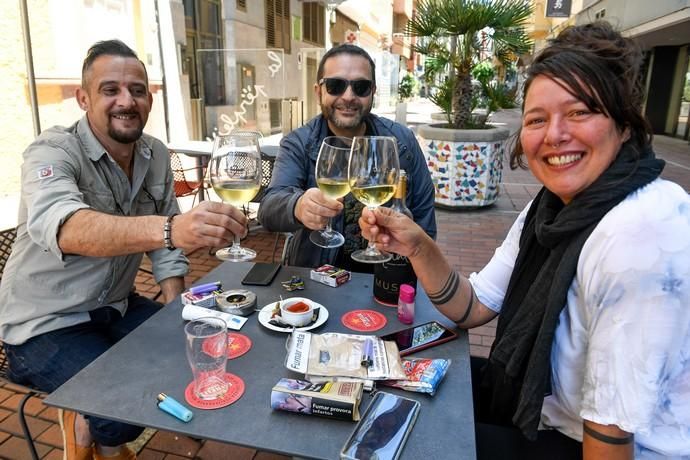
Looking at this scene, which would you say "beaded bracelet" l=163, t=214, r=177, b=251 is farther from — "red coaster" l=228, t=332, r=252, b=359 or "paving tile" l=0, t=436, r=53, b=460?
"paving tile" l=0, t=436, r=53, b=460

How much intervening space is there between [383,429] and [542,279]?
2.08 ft

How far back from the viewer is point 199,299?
1.78 m

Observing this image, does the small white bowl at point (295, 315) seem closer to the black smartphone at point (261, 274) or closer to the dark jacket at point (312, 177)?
the black smartphone at point (261, 274)

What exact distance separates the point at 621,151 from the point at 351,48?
1764 millimetres

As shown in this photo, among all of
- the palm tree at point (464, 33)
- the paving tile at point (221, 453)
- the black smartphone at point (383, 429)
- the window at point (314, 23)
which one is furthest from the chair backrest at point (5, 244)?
the window at point (314, 23)

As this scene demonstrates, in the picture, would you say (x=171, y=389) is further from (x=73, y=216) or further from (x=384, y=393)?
Result: (x=73, y=216)

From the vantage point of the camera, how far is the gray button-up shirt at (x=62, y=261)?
185cm

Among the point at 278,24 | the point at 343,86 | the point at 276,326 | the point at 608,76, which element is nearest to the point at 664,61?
the point at 278,24

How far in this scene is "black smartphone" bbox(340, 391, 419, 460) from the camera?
1046mm

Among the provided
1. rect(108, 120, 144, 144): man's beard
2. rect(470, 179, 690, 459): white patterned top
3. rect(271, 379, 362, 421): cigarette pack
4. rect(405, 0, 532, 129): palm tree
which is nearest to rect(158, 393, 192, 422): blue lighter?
rect(271, 379, 362, 421): cigarette pack

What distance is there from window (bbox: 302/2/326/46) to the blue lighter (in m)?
14.3

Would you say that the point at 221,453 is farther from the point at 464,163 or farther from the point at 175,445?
the point at 464,163

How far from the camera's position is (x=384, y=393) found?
1229mm

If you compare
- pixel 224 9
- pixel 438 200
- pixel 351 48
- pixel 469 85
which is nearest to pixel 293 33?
Answer: pixel 224 9
